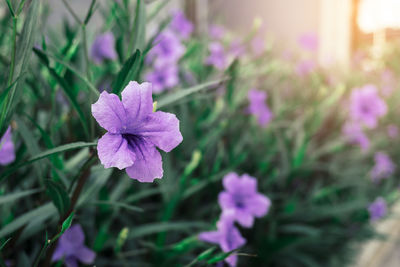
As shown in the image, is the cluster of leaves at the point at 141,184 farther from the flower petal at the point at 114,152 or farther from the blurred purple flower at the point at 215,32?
the blurred purple flower at the point at 215,32

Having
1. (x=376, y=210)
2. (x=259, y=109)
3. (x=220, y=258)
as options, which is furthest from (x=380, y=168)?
(x=220, y=258)

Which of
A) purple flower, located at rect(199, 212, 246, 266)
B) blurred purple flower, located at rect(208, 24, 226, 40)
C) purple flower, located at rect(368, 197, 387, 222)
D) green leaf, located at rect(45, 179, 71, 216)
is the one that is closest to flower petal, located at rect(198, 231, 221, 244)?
purple flower, located at rect(199, 212, 246, 266)

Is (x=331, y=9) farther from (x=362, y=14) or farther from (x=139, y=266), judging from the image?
(x=139, y=266)

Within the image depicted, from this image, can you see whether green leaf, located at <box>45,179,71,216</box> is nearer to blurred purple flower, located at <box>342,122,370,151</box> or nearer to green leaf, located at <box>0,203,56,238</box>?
green leaf, located at <box>0,203,56,238</box>

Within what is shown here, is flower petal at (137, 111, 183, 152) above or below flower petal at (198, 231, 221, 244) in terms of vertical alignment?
below

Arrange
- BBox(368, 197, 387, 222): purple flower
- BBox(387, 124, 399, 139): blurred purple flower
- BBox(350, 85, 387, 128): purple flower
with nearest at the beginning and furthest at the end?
1. BBox(368, 197, 387, 222): purple flower
2. BBox(350, 85, 387, 128): purple flower
3. BBox(387, 124, 399, 139): blurred purple flower

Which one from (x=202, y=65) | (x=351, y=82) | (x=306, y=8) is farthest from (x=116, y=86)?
(x=306, y=8)

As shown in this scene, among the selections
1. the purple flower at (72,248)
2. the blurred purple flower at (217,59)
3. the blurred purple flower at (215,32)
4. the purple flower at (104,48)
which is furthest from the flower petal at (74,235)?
the blurred purple flower at (215,32)
